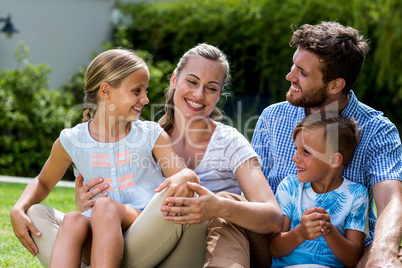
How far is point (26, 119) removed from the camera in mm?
8328

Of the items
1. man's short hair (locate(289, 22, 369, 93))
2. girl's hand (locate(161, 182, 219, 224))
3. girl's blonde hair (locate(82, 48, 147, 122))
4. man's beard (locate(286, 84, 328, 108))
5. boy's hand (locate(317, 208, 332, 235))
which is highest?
man's short hair (locate(289, 22, 369, 93))

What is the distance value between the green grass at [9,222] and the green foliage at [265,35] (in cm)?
327

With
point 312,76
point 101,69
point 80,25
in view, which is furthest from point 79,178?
point 80,25

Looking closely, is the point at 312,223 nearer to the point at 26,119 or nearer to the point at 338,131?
the point at 338,131

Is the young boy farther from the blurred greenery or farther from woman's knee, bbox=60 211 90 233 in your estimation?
the blurred greenery

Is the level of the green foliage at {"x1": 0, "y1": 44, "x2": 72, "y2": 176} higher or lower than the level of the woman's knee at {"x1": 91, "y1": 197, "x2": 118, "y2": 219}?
lower

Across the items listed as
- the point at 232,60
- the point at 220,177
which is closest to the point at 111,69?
the point at 220,177

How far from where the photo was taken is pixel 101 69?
3146mm

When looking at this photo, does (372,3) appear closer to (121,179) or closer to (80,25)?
(80,25)

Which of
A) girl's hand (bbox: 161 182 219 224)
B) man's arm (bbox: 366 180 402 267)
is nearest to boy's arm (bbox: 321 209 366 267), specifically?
man's arm (bbox: 366 180 402 267)

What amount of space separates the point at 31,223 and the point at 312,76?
179 cm

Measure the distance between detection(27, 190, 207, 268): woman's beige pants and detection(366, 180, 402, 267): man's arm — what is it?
847 mm

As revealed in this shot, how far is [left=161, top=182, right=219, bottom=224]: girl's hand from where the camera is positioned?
254cm

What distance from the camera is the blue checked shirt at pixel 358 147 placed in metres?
2.93
